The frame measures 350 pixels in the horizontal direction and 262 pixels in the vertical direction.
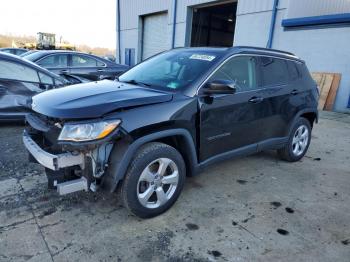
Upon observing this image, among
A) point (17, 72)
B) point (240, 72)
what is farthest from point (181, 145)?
point (17, 72)

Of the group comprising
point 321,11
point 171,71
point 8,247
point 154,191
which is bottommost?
point 8,247

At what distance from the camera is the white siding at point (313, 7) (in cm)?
1057

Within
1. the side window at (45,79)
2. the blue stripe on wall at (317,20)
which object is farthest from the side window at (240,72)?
the blue stripe on wall at (317,20)

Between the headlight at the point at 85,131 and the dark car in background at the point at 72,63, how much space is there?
565cm

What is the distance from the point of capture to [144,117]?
8.71 feet

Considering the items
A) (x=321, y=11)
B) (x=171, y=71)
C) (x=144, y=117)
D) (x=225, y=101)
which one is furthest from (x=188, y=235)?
(x=321, y=11)

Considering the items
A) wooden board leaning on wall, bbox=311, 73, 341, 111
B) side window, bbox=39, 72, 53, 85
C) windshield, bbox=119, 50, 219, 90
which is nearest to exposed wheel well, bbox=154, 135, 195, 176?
windshield, bbox=119, 50, 219, 90

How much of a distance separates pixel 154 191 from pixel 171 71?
1.46 metres

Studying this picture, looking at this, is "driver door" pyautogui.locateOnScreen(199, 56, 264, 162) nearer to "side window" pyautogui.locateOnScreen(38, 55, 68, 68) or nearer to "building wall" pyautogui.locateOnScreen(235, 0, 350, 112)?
"side window" pyautogui.locateOnScreen(38, 55, 68, 68)

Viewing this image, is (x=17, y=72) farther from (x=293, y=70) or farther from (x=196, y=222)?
(x=293, y=70)

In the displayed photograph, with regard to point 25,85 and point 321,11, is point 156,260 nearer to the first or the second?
point 25,85

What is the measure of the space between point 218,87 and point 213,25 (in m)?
17.3

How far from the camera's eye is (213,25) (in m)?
19.0

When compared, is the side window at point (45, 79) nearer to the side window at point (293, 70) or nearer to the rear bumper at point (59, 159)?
the rear bumper at point (59, 159)
